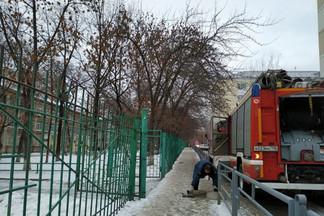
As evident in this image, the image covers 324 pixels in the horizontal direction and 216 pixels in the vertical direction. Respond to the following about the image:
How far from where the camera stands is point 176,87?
76.5 feet

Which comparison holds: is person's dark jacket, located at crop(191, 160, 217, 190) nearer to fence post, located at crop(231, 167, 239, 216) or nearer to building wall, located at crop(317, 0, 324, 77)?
fence post, located at crop(231, 167, 239, 216)

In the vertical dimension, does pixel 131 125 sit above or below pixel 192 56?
below

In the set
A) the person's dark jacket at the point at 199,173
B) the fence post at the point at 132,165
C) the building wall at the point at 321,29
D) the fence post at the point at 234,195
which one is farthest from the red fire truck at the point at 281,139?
the building wall at the point at 321,29

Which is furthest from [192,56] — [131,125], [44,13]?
[131,125]

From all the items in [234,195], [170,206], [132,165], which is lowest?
[170,206]

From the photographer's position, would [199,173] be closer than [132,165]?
No

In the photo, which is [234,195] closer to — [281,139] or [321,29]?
[281,139]

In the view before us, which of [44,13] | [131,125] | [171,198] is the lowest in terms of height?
[171,198]

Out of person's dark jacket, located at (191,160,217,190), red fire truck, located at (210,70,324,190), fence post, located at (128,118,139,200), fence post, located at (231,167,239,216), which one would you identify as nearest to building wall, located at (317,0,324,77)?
red fire truck, located at (210,70,324,190)

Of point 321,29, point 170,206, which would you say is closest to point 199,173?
point 170,206

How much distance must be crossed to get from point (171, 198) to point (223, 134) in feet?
16.6

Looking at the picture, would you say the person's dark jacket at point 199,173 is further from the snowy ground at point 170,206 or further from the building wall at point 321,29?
the building wall at point 321,29

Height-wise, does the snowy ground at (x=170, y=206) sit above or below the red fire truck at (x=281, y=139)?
below

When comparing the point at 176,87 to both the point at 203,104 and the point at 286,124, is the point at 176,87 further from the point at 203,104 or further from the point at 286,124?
the point at 286,124
